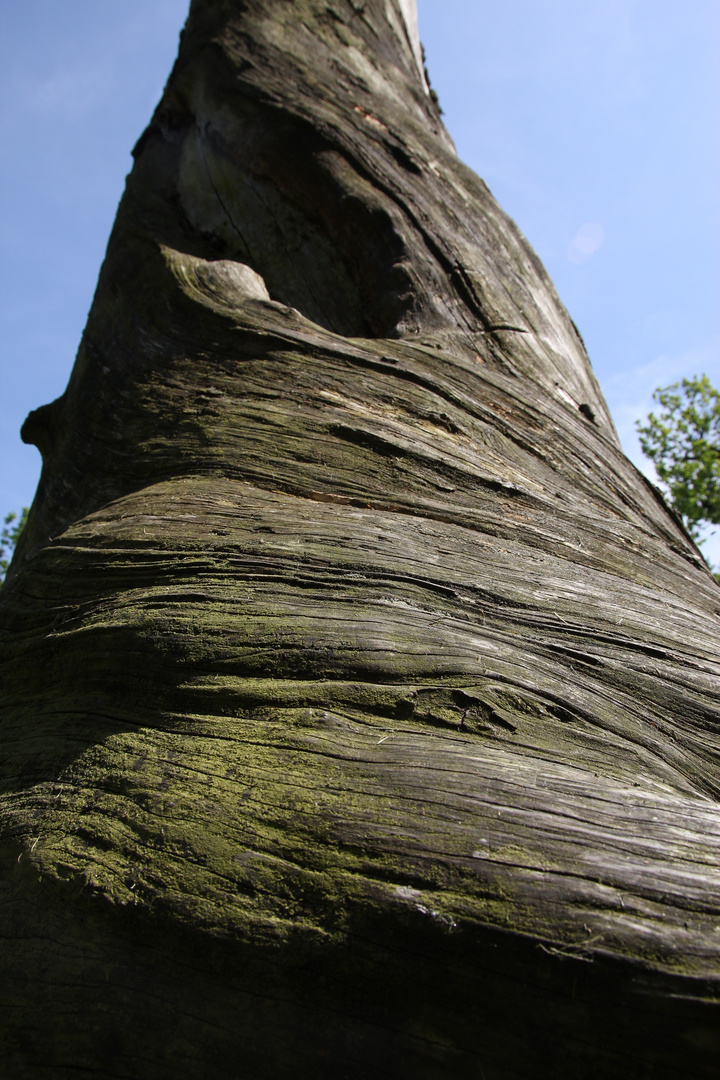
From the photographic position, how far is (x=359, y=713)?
1894 millimetres

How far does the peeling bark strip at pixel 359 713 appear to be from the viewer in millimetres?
1422

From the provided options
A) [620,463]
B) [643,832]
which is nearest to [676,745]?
[643,832]

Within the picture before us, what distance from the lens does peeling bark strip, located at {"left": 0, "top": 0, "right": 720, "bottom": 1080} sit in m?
1.42

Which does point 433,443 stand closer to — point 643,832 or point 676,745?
point 676,745

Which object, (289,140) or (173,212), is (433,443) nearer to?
(289,140)

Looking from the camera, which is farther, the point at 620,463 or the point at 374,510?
the point at 620,463

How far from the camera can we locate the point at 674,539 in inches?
120

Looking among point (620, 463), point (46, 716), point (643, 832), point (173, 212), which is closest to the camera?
point (643, 832)

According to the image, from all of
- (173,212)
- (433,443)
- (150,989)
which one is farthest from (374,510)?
(173,212)

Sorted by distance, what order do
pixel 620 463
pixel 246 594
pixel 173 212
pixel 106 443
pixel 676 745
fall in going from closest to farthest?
pixel 676 745
pixel 246 594
pixel 620 463
pixel 106 443
pixel 173 212

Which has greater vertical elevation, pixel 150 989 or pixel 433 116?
pixel 433 116

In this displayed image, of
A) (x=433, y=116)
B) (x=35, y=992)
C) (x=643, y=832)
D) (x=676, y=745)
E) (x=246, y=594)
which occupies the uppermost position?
(x=433, y=116)

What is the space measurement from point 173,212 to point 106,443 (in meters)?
2.45

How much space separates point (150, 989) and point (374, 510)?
1655 mm
